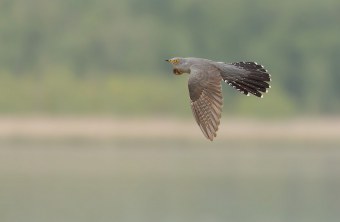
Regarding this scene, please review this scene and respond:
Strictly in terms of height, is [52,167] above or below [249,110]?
below

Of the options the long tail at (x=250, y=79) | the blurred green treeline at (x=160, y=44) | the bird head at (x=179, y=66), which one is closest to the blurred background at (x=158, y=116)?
the blurred green treeline at (x=160, y=44)

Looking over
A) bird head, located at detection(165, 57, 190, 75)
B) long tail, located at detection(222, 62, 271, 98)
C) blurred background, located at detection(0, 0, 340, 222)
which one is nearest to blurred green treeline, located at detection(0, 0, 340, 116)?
blurred background, located at detection(0, 0, 340, 222)

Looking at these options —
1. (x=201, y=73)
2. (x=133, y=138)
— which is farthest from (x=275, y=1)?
(x=201, y=73)

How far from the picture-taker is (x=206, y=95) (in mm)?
11055

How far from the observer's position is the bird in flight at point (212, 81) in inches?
431

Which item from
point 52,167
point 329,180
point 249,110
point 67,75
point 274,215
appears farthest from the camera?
point 67,75

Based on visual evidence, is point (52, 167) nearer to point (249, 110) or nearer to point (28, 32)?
point (249, 110)

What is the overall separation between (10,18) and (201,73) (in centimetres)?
3408

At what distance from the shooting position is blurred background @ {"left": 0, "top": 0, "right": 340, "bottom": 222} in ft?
70.5

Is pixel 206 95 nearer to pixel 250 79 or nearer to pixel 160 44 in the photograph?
pixel 250 79

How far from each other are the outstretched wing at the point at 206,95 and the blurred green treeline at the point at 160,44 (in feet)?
97.0

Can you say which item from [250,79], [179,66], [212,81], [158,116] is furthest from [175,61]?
[158,116]

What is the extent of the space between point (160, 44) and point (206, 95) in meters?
33.8

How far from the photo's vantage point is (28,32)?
44.6 m
